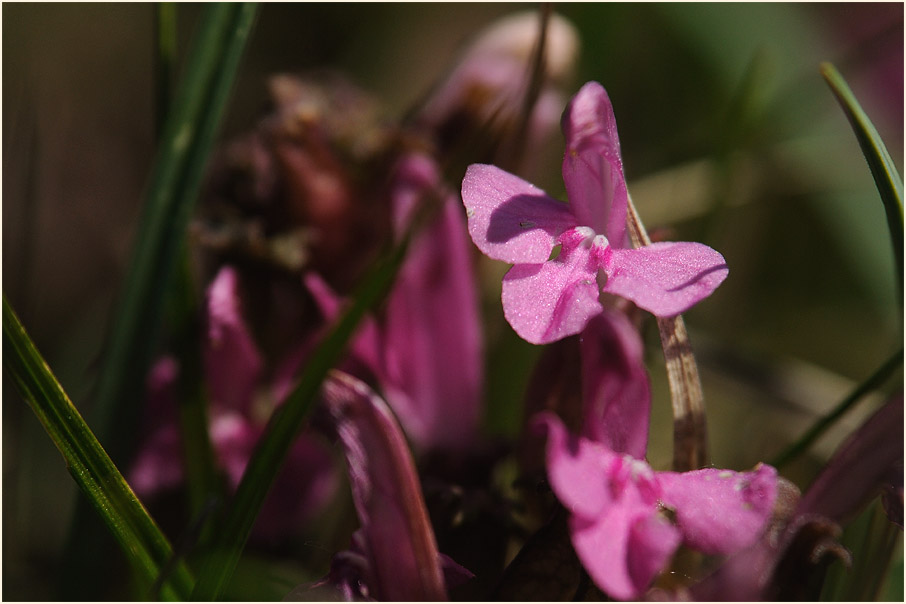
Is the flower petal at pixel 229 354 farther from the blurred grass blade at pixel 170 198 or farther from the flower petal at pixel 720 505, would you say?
the flower petal at pixel 720 505

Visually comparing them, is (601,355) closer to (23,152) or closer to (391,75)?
(23,152)

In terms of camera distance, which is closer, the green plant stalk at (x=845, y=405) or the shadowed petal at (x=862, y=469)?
the shadowed petal at (x=862, y=469)

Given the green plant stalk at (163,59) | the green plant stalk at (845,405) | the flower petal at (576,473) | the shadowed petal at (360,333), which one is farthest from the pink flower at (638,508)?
the green plant stalk at (163,59)

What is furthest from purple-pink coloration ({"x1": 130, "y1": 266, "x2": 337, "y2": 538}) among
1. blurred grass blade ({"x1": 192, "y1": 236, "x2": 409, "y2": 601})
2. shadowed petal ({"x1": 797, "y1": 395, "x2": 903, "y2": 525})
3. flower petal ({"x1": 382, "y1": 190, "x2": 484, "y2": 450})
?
shadowed petal ({"x1": 797, "y1": 395, "x2": 903, "y2": 525})

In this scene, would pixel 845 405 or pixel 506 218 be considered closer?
pixel 506 218

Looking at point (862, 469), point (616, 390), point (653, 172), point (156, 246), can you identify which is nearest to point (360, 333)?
point (156, 246)

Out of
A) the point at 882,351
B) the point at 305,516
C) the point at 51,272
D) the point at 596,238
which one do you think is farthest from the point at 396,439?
the point at 51,272

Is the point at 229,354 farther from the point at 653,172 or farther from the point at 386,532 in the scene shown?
the point at 653,172
